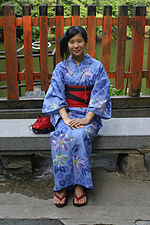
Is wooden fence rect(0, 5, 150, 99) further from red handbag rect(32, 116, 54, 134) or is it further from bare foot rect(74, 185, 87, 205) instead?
bare foot rect(74, 185, 87, 205)

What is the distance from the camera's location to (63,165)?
2555 mm

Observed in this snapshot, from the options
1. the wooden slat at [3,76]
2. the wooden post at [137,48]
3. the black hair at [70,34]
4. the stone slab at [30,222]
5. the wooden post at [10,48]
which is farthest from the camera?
the wooden slat at [3,76]

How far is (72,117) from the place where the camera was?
278 cm

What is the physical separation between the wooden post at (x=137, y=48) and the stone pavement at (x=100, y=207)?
175cm

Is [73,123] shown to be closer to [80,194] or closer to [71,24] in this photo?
[80,194]

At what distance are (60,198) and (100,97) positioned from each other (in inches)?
38.3

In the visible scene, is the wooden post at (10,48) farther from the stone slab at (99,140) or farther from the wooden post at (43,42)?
the stone slab at (99,140)

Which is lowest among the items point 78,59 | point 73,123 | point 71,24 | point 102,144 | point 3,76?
point 102,144

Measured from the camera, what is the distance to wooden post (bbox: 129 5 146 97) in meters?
4.03

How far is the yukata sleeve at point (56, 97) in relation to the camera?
2.78 metres

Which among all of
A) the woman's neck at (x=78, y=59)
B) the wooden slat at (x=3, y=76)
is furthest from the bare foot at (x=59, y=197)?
the wooden slat at (x=3, y=76)

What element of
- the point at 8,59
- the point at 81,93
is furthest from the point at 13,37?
the point at 81,93

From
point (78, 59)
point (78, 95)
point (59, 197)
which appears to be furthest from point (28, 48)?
point (59, 197)

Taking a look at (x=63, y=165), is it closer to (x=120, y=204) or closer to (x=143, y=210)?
(x=120, y=204)
